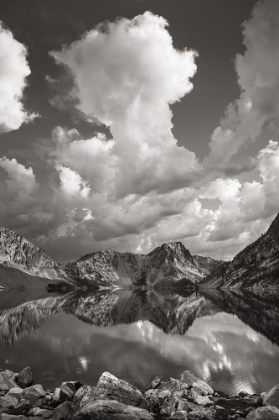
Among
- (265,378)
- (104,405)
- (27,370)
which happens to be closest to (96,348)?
(27,370)

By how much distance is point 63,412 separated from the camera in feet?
104

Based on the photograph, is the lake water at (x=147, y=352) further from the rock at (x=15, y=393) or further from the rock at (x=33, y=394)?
the rock at (x=15, y=393)

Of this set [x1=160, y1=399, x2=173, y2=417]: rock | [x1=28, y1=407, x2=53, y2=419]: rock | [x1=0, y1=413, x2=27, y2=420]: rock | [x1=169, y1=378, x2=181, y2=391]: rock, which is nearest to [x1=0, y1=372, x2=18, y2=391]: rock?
[x1=28, y1=407, x2=53, y2=419]: rock

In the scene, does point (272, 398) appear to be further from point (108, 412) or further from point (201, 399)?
point (108, 412)

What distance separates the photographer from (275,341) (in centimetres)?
7788

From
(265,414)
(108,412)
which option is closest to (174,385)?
(265,414)

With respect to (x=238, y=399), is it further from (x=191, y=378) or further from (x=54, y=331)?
(x=54, y=331)

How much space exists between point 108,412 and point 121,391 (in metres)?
5.98

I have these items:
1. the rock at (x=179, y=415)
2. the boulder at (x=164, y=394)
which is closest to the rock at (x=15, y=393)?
the boulder at (x=164, y=394)

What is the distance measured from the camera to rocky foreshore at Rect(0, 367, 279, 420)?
2967cm

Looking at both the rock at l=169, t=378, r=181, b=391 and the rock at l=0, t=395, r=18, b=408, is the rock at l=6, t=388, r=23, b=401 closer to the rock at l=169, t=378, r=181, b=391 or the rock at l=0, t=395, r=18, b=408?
the rock at l=0, t=395, r=18, b=408

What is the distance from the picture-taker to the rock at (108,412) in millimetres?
28781

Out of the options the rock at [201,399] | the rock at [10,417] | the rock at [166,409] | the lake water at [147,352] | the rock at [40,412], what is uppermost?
the rock at [10,417]

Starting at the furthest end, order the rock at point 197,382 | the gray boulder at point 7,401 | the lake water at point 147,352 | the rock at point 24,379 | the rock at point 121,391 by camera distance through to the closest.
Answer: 1. the lake water at point 147,352
2. the rock at point 24,379
3. the rock at point 197,382
4. the gray boulder at point 7,401
5. the rock at point 121,391
